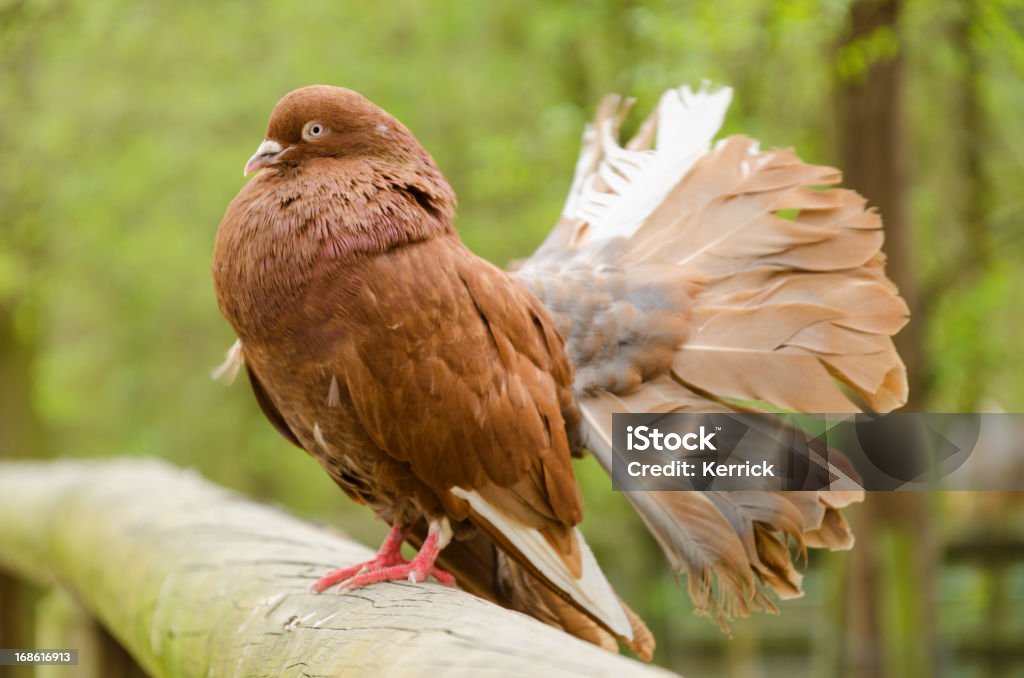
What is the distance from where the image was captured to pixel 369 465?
8.98 feet

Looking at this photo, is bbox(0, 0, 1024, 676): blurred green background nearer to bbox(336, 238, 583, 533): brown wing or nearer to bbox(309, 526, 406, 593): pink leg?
bbox(336, 238, 583, 533): brown wing

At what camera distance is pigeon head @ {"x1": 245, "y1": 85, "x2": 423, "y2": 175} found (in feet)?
8.93

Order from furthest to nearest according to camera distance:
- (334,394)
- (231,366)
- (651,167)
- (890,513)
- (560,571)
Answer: (890,513) → (651,167) → (231,366) → (560,571) → (334,394)

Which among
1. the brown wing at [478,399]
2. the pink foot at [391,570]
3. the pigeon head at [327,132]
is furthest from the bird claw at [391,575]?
the pigeon head at [327,132]

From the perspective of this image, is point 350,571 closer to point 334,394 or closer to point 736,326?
point 334,394

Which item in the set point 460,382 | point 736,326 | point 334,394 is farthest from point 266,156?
point 736,326

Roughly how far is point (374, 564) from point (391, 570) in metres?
0.10

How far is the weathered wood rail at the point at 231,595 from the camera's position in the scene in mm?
1763

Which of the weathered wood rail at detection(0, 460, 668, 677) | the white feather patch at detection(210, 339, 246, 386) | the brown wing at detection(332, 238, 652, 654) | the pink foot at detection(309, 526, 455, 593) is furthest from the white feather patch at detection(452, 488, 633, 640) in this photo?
the white feather patch at detection(210, 339, 246, 386)

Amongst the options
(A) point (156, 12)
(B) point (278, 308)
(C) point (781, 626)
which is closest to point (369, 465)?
(B) point (278, 308)

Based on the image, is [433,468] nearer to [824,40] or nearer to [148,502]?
[148,502]

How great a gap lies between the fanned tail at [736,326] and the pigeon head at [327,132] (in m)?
0.59

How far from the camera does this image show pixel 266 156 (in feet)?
8.98

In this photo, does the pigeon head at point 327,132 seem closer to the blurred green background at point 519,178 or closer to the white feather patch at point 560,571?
the white feather patch at point 560,571
